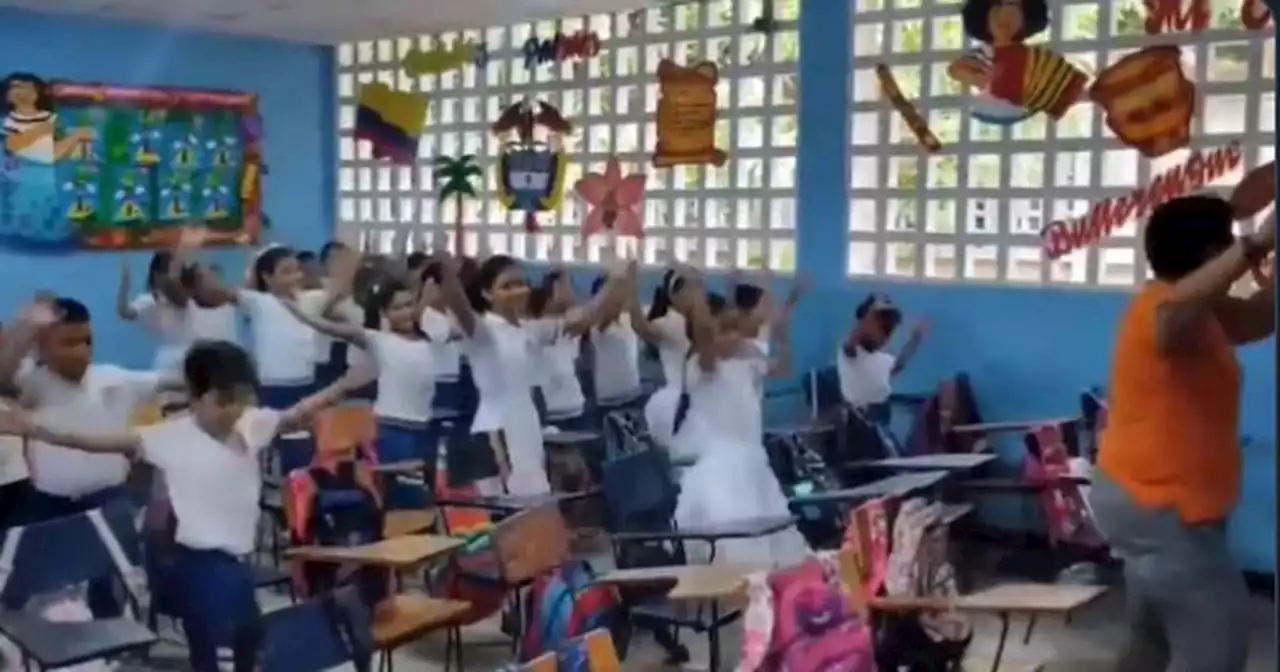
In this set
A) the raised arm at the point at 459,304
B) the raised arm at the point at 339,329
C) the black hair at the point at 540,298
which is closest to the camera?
the raised arm at the point at 339,329

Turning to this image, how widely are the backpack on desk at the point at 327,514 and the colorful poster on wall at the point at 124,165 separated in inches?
180

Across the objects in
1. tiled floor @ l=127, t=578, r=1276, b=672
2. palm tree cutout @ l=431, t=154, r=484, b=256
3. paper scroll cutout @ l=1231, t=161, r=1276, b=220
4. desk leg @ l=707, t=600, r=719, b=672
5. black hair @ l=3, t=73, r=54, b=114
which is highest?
black hair @ l=3, t=73, r=54, b=114

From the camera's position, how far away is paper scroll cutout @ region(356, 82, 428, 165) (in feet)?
29.9

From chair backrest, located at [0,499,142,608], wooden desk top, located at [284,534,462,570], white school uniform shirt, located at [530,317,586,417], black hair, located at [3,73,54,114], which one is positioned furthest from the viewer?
black hair, located at [3,73,54,114]

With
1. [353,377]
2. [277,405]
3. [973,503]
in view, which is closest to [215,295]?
[277,405]

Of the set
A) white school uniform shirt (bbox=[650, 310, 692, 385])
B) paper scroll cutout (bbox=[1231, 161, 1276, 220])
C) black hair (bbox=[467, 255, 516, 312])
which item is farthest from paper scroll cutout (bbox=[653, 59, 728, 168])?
paper scroll cutout (bbox=[1231, 161, 1276, 220])

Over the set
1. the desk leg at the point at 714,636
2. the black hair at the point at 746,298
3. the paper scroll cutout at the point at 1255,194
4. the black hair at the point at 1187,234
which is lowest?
the desk leg at the point at 714,636

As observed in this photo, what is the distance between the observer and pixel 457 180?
8.77m

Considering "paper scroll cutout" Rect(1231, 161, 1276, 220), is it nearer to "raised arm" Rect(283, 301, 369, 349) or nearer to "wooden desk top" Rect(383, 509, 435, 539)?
"wooden desk top" Rect(383, 509, 435, 539)

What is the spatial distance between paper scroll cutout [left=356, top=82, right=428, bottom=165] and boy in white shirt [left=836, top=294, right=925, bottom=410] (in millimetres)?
3570

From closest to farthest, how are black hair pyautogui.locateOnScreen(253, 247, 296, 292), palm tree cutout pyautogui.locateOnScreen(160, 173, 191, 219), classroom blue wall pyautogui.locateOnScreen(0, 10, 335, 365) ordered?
1. black hair pyautogui.locateOnScreen(253, 247, 296, 292)
2. classroom blue wall pyautogui.locateOnScreen(0, 10, 335, 365)
3. palm tree cutout pyautogui.locateOnScreen(160, 173, 191, 219)

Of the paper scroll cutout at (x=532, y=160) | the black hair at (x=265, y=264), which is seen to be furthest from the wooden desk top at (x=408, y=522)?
the paper scroll cutout at (x=532, y=160)

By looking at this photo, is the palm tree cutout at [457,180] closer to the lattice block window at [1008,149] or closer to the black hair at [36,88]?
the black hair at [36,88]

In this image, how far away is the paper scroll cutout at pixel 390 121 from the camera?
29.9 feet
